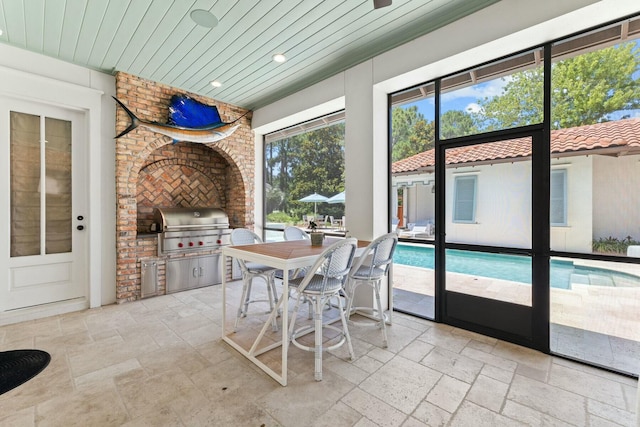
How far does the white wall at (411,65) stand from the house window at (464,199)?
0.81 m

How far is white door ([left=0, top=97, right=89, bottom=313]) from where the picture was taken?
3.26 m

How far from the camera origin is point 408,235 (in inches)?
136

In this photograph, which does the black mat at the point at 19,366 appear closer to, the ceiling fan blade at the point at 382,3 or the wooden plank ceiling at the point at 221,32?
the wooden plank ceiling at the point at 221,32

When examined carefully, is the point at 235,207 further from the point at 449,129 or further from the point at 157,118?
the point at 449,129

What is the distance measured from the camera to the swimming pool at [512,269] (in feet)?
7.63

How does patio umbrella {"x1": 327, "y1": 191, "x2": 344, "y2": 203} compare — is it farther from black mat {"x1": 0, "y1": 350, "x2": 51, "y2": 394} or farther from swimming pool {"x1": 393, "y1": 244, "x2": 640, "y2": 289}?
black mat {"x1": 0, "y1": 350, "x2": 51, "y2": 394}

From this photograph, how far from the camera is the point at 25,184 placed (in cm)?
338

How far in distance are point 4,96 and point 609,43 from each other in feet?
19.4

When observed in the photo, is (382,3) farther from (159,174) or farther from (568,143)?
(159,174)

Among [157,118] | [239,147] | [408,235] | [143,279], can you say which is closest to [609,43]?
[408,235]

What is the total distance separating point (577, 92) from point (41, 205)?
573cm

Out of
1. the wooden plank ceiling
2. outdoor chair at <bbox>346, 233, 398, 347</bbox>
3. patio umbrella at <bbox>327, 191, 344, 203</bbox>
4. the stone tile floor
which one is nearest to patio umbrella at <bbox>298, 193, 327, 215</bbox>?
patio umbrella at <bbox>327, 191, 344, 203</bbox>

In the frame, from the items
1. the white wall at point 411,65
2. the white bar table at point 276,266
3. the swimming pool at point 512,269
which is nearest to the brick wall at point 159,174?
the white wall at point 411,65

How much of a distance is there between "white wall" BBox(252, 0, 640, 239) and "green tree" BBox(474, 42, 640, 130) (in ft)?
0.89
